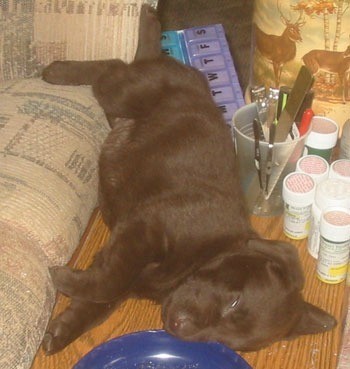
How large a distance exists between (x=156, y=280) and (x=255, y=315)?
22cm

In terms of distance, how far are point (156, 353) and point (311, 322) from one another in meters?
0.27

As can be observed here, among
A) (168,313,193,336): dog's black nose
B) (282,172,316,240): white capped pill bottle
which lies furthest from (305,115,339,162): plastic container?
(168,313,193,336): dog's black nose

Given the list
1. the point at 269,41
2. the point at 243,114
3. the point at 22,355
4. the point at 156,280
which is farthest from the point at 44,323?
the point at 269,41

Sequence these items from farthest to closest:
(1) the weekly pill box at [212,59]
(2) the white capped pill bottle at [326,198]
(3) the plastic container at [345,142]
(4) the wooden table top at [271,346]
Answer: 1. (1) the weekly pill box at [212,59]
2. (3) the plastic container at [345,142]
3. (2) the white capped pill bottle at [326,198]
4. (4) the wooden table top at [271,346]

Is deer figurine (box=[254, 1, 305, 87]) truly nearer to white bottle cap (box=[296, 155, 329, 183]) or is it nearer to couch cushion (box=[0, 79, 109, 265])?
white bottle cap (box=[296, 155, 329, 183])

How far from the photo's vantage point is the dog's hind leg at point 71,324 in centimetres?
124

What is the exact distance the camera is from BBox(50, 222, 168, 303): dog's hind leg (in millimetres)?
1187

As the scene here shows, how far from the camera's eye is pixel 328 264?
4.58ft

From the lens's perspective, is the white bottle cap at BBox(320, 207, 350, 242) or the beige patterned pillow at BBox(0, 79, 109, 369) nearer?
the beige patterned pillow at BBox(0, 79, 109, 369)

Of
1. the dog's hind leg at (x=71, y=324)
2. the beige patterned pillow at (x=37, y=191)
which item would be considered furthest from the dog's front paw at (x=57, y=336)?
the beige patterned pillow at (x=37, y=191)

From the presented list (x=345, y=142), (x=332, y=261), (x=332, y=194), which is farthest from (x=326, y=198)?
(x=345, y=142)

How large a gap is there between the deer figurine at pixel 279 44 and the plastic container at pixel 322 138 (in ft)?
0.57

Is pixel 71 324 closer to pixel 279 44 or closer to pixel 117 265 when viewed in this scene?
pixel 117 265

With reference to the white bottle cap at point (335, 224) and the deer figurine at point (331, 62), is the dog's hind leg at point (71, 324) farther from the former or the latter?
the deer figurine at point (331, 62)
